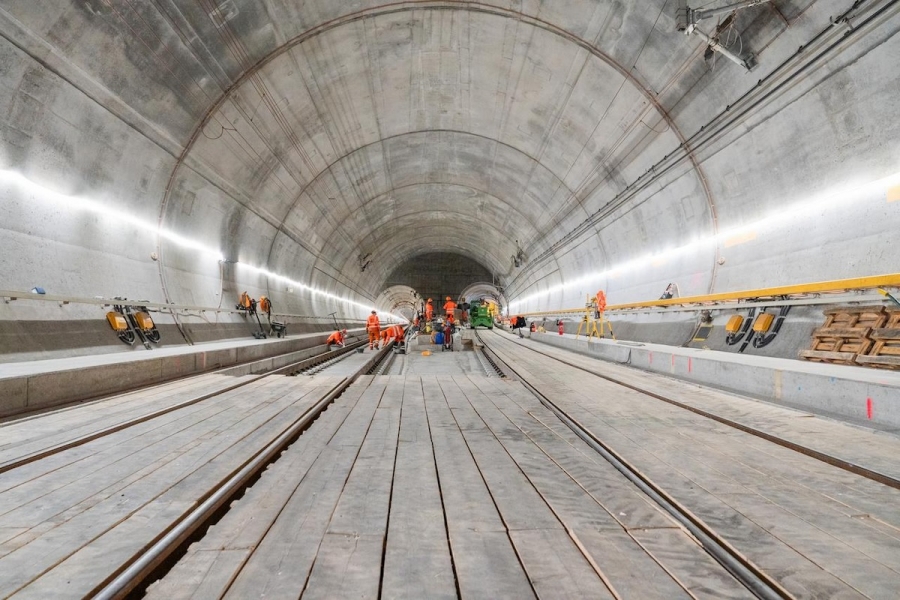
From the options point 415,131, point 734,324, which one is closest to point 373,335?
point 415,131

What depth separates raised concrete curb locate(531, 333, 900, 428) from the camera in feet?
12.0

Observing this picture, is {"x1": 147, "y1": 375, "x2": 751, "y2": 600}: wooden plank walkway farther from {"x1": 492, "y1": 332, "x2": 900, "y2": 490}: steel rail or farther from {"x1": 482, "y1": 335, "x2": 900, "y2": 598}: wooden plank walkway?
{"x1": 492, "y1": 332, "x2": 900, "y2": 490}: steel rail

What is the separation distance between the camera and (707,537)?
177 cm

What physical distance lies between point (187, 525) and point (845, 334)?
704 centimetres

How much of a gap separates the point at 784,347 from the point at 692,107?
4591 mm

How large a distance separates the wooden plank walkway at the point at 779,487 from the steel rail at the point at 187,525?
2.25 m

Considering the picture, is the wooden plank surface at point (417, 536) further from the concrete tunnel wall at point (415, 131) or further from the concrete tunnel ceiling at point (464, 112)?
the concrete tunnel ceiling at point (464, 112)

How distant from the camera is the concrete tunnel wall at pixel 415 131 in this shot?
5.73m

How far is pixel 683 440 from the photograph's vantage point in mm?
3219

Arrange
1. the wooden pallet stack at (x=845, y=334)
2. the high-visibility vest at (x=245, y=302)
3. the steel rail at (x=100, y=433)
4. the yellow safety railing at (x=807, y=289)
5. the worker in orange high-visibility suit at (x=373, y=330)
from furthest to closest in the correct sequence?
1. the worker in orange high-visibility suit at (x=373, y=330)
2. the high-visibility vest at (x=245, y=302)
3. the wooden pallet stack at (x=845, y=334)
4. the yellow safety railing at (x=807, y=289)
5. the steel rail at (x=100, y=433)

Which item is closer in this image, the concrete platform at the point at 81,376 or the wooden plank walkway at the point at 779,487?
the wooden plank walkway at the point at 779,487

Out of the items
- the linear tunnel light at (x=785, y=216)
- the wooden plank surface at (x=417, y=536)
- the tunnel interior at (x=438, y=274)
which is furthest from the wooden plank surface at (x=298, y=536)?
the tunnel interior at (x=438, y=274)

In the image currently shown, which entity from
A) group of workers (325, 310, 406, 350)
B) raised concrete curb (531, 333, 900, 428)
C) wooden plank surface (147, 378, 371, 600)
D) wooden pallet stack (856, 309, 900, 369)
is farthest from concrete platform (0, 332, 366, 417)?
wooden pallet stack (856, 309, 900, 369)

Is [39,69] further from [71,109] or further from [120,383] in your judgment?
[120,383]
